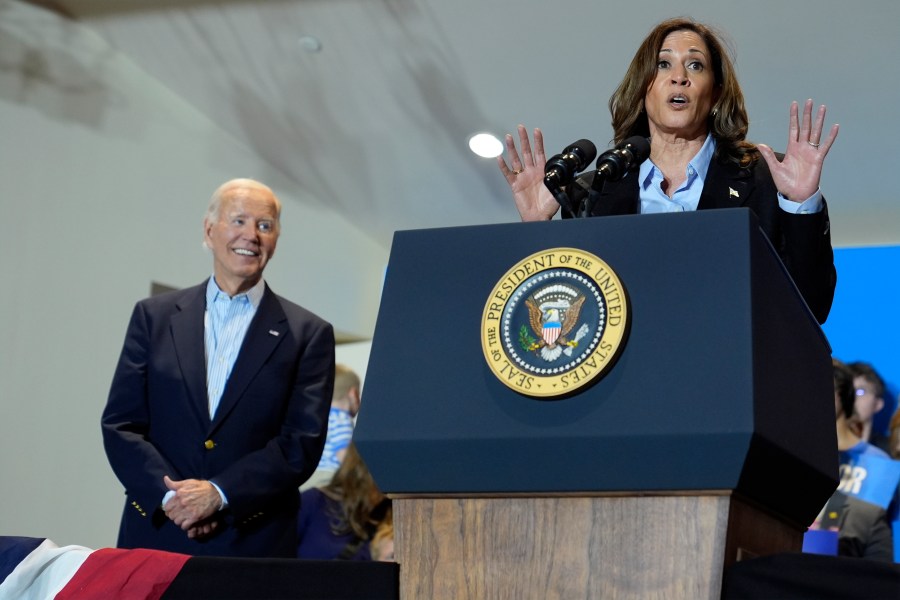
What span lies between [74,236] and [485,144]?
2.21m

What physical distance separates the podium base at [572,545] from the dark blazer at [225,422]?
4.58ft

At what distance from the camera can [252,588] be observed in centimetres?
123

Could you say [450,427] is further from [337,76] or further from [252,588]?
[337,76]

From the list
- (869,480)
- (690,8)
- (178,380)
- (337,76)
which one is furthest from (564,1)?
(178,380)

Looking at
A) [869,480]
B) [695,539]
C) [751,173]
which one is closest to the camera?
[695,539]

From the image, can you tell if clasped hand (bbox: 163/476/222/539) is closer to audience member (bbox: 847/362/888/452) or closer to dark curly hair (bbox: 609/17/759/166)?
dark curly hair (bbox: 609/17/759/166)

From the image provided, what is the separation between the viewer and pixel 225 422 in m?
2.59

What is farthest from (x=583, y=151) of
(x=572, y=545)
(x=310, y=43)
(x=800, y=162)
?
(x=310, y=43)

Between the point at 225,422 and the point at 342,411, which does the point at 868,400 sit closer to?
the point at 342,411

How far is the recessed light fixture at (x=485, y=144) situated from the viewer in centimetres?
596

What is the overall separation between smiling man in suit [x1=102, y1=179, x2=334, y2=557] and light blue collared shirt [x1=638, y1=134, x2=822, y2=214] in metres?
1.15

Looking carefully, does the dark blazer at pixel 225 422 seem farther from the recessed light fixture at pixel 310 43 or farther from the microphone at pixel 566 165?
the recessed light fixture at pixel 310 43

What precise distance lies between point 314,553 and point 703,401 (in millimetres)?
2946

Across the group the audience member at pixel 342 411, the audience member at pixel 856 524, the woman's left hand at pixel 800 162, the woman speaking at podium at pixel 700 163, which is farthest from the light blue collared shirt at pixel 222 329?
the audience member at pixel 342 411
